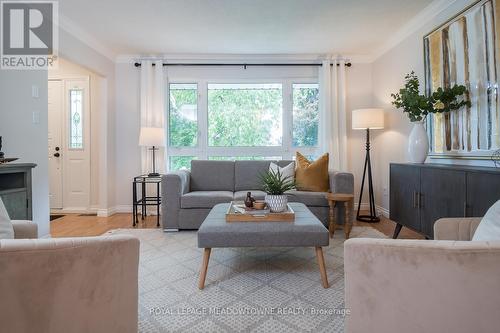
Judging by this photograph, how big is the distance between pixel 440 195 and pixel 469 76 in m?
1.13

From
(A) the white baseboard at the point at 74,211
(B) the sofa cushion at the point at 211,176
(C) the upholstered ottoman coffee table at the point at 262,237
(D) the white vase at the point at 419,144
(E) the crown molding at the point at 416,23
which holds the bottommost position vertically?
(A) the white baseboard at the point at 74,211

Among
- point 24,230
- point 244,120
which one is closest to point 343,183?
Answer: point 244,120

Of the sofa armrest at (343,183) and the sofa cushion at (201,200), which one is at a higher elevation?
the sofa armrest at (343,183)

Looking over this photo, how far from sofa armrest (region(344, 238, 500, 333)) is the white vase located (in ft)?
7.27

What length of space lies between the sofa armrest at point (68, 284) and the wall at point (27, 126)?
2.56m

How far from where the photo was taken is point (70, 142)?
Result: 4.59 meters

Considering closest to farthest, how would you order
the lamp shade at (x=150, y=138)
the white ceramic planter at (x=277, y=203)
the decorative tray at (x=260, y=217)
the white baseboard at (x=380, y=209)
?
the decorative tray at (x=260, y=217)
the white ceramic planter at (x=277, y=203)
the lamp shade at (x=150, y=138)
the white baseboard at (x=380, y=209)

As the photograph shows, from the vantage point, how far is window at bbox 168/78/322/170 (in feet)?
14.8

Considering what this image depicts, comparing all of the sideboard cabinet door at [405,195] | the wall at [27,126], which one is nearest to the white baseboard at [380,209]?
the sideboard cabinet door at [405,195]

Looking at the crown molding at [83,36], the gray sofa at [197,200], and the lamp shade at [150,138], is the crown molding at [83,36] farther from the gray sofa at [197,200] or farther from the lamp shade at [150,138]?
the gray sofa at [197,200]

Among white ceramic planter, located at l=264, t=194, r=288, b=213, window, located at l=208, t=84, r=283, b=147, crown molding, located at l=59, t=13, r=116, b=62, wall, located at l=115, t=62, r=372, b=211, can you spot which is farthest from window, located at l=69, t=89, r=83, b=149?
white ceramic planter, located at l=264, t=194, r=288, b=213

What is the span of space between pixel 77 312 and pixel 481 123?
2995mm

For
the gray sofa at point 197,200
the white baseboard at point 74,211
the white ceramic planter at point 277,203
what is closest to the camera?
the white ceramic planter at point 277,203

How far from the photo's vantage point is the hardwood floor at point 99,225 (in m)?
3.31
